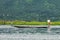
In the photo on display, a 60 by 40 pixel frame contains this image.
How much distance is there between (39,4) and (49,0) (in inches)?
140

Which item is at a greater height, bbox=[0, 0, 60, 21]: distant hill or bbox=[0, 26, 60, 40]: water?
bbox=[0, 0, 60, 21]: distant hill

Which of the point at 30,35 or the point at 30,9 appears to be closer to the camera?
the point at 30,35

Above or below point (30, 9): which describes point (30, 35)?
below

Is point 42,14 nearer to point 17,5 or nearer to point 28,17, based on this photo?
point 28,17

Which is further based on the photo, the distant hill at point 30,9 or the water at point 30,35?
the distant hill at point 30,9

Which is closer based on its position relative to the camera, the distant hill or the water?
the water

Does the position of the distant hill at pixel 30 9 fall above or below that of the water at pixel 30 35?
above

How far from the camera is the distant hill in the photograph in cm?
9419

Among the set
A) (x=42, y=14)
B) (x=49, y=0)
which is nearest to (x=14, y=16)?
(x=42, y=14)

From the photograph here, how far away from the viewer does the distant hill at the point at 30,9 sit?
309 ft

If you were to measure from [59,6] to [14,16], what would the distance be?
1702 centimetres

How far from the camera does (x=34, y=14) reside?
319ft

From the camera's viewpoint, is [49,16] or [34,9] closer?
[49,16]

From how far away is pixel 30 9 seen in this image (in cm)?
10169
